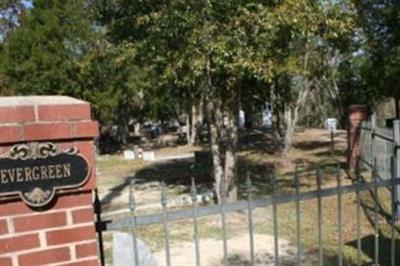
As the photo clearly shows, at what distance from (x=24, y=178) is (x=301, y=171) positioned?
16328 mm

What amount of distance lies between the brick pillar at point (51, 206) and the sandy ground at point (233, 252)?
5.67m

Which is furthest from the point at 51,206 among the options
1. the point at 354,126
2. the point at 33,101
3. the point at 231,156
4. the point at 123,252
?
the point at 354,126

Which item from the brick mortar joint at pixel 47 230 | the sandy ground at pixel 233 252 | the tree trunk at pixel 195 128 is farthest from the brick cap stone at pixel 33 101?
the tree trunk at pixel 195 128

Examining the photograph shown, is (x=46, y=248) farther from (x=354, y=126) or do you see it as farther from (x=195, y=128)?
(x=195, y=128)

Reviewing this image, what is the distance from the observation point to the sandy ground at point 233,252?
9187 mm

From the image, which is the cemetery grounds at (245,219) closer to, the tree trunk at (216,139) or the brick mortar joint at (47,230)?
the tree trunk at (216,139)

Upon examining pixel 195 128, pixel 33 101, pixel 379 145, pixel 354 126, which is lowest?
pixel 195 128

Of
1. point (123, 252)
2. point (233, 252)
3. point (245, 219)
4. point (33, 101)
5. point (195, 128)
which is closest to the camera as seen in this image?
point (33, 101)

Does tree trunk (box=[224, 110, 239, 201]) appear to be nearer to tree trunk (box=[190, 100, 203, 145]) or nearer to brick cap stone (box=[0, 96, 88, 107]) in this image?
brick cap stone (box=[0, 96, 88, 107])

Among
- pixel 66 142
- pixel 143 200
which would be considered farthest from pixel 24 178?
pixel 143 200

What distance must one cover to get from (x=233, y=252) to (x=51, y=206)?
6.36 metres

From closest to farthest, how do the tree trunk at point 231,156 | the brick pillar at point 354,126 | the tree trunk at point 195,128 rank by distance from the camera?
the tree trunk at point 231,156
the brick pillar at point 354,126
the tree trunk at point 195,128

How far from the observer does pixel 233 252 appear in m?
9.55

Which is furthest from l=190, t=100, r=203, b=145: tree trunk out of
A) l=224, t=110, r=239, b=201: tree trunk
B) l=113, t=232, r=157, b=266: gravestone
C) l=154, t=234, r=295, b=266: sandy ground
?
l=113, t=232, r=157, b=266: gravestone
